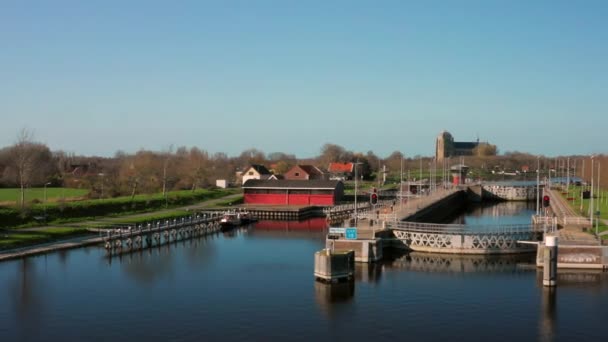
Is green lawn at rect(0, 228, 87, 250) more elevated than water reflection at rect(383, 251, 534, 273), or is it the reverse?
green lawn at rect(0, 228, 87, 250)

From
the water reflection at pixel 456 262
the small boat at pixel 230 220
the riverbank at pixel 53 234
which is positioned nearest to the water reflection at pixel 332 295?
the water reflection at pixel 456 262

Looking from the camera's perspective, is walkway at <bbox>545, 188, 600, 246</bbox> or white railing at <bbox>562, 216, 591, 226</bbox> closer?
walkway at <bbox>545, 188, 600, 246</bbox>

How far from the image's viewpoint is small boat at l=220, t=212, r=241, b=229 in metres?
67.2

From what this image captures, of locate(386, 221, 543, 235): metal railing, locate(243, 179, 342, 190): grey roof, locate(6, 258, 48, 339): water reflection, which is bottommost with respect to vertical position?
locate(6, 258, 48, 339): water reflection

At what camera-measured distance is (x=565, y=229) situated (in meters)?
49.4

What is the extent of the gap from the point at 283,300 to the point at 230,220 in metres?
36.6

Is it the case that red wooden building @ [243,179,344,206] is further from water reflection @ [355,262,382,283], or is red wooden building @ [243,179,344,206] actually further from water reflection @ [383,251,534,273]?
water reflection @ [355,262,382,283]

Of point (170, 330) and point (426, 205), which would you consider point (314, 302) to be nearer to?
point (170, 330)

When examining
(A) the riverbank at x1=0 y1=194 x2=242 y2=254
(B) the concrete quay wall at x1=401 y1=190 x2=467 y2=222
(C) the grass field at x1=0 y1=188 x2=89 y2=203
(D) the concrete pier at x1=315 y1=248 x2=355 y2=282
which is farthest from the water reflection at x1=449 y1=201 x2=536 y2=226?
(C) the grass field at x1=0 y1=188 x2=89 y2=203

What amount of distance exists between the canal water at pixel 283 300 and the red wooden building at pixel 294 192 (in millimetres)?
39529

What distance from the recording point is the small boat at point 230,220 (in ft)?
220

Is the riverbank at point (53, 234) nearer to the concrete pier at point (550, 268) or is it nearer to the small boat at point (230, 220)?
the small boat at point (230, 220)

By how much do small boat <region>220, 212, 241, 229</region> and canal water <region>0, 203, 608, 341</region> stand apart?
1907 centimetres

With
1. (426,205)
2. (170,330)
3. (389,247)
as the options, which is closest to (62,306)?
(170,330)
